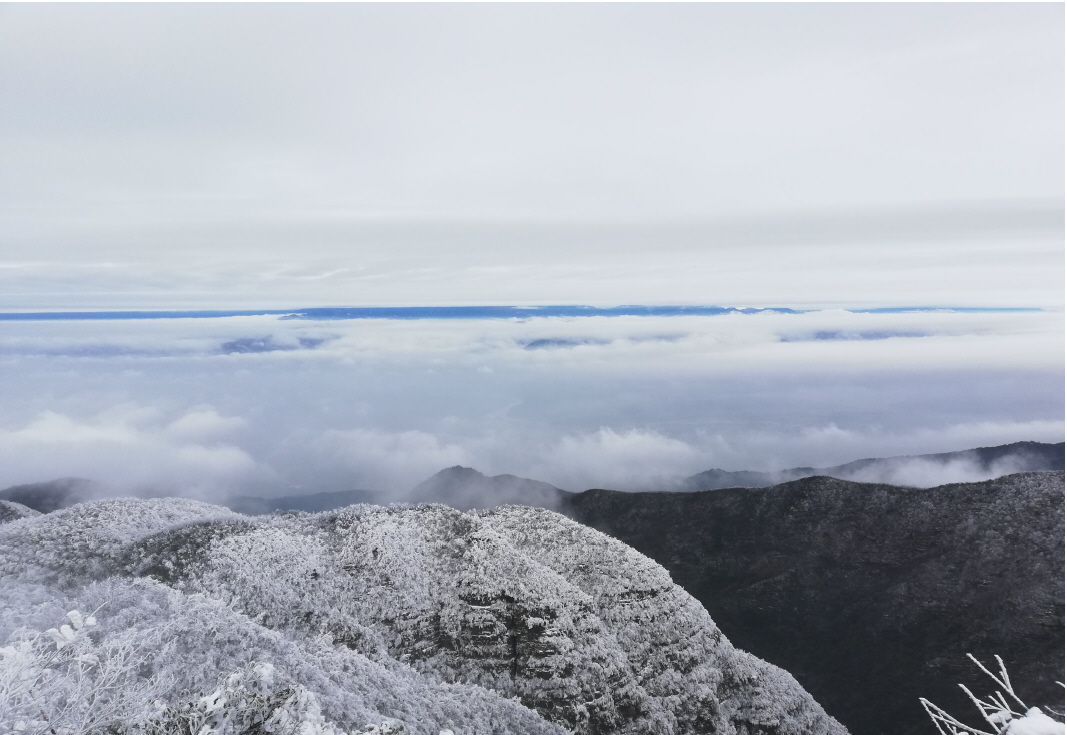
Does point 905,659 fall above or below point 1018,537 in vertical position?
below

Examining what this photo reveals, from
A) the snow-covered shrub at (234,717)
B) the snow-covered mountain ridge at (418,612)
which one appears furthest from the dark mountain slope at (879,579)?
the snow-covered shrub at (234,717)

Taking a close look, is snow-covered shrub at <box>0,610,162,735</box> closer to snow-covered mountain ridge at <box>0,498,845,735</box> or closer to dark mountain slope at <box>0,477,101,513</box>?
snow-covered mountain ridge at <box>0,498,845,735</box>

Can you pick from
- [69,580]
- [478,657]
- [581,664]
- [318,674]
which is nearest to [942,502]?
[581,664]

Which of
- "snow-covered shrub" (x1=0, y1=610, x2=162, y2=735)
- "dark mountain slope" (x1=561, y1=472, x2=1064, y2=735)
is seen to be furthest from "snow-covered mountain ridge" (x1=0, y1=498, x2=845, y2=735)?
"dark mountain slope" (x1=561, y1=472, x2=1064, y2=735)

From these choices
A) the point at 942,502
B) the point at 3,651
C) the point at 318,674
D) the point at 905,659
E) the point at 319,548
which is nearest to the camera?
the point at 3,651

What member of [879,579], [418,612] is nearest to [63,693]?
[418,612]

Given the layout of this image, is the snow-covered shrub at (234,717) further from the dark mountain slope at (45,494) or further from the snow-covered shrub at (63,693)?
the dark mountain slope at (45,494)

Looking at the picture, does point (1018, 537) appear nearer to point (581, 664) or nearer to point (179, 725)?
point (581, 664)
